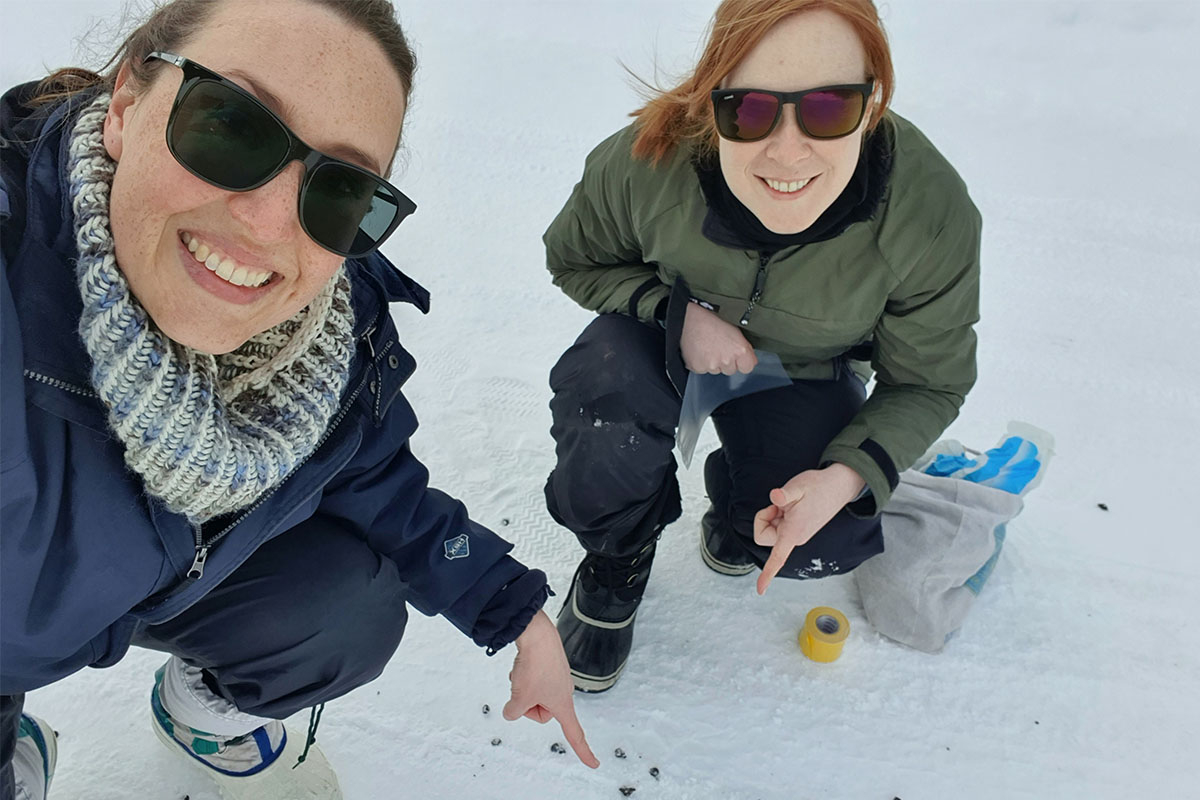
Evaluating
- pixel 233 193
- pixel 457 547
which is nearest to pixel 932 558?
pixel 457 547

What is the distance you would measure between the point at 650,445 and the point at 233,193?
89 cm

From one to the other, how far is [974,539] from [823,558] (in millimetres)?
356

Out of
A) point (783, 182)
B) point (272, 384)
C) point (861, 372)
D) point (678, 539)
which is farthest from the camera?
point (678, 539)

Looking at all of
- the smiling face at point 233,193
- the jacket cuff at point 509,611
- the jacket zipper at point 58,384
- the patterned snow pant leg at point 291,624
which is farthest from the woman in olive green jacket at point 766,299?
the jacket zipper at point 58,384

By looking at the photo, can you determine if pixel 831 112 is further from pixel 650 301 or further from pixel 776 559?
pixel 776 559

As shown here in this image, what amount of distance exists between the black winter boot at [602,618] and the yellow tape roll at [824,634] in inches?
13.7

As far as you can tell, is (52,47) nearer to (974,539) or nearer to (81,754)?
(81,754)

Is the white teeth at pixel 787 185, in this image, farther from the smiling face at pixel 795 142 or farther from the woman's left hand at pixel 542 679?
the woman's left hand at pixel 542 679

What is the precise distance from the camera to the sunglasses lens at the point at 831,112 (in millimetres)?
1219

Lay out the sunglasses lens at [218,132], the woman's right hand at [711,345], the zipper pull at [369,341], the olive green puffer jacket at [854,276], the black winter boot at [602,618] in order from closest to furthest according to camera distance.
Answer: the sunglasses lens at [218,132] < the zipper pull at [369,341] < the olive green puffer jacket at [854,276] < the woman's right hand at [711,345] < the black winter boot at [602,618]

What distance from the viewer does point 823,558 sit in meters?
1.62

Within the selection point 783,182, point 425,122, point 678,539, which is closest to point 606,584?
point 678,539

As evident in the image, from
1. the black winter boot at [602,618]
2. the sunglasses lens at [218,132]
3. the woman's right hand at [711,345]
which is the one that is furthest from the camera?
the black winter boot at [602,618]

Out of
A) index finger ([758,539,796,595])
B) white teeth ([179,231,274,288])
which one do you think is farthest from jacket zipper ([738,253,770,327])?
white teeth ([179,231,274,288])
